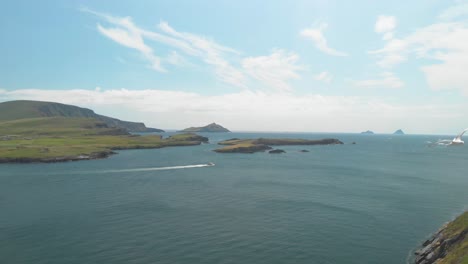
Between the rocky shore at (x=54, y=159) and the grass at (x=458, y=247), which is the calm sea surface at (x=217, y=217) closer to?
the grass at (x=458, y=247)

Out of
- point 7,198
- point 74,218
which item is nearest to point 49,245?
point 74,218

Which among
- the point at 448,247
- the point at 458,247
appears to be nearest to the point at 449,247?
the point at 448,247

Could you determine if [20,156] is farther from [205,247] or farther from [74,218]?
[205,247]

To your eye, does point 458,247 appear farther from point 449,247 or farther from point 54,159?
point 54,159

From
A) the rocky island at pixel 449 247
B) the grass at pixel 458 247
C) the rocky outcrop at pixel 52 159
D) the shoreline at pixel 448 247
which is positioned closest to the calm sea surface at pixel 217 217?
the shoreline at pixel 448 247

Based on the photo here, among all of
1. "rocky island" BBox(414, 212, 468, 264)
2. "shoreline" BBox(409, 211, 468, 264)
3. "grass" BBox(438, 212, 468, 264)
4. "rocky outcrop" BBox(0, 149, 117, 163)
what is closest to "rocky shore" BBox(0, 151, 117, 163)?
"rocky outcrop" BBox(0, 149, 117, 163)

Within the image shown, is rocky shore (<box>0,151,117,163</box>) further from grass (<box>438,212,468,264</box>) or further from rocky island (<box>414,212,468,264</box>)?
grass (<box>438,212,468,264</box>)
